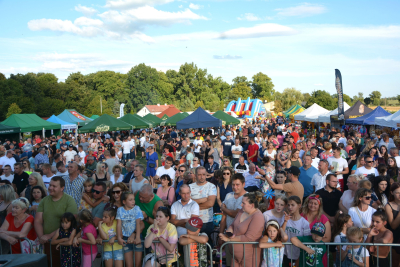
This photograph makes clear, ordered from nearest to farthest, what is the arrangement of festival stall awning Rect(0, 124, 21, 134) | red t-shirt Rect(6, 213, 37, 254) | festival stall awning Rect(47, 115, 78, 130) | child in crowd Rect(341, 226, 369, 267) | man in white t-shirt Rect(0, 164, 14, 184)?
child in crowd Rect(341, 226, 369, 267) → red t-shirt Rect(6, 213, 37, 254) → man in white t-shirt Rect(0, 164, 14, 184) → festival stall awning Rect(0, 124, 21, 134) → festival stall awning Rect(47, 115, 78, 130)

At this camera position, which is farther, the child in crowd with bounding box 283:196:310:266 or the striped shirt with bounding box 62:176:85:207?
the striped shirt with bounding box 62:176:85:207

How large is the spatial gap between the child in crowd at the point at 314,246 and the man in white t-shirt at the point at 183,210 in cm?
127

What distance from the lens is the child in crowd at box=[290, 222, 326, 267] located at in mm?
3443

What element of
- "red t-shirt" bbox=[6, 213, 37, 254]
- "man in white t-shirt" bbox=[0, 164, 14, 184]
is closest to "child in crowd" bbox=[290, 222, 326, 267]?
"red t-shirt" bbox=[6, 213, 37, 254]

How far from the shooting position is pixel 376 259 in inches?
137

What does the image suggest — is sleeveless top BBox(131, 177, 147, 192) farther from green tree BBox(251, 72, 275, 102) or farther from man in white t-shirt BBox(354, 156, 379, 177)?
green tree BBox(251, 72, 275, 102)

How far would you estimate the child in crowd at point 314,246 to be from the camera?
344 centimetres

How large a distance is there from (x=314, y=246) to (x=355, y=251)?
17.2 inches

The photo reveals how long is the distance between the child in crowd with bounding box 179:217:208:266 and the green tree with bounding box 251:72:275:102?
84.3 metres

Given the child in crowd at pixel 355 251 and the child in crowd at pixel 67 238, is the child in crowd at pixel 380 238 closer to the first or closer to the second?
the child in crowd at pixel 355 251

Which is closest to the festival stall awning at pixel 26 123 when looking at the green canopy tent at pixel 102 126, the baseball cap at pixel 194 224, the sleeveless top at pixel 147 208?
the green canopy tent at pixel 102 126

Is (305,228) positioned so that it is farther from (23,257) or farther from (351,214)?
(23,257)

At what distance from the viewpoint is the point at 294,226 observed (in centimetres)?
370

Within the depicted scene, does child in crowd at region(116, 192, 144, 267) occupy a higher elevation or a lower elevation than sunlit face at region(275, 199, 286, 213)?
lower
